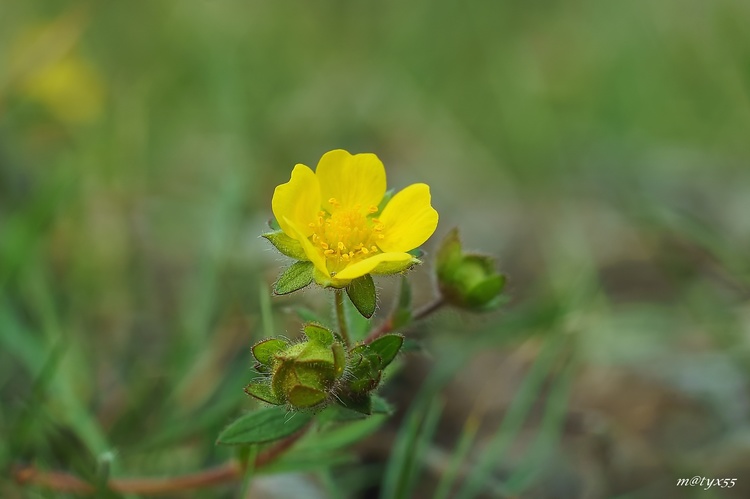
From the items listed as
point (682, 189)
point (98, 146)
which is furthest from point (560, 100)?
point (98, 146)

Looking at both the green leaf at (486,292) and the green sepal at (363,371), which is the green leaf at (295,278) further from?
Result: the green leaf at (486,292)

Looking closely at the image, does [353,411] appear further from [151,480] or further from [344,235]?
[151,480]

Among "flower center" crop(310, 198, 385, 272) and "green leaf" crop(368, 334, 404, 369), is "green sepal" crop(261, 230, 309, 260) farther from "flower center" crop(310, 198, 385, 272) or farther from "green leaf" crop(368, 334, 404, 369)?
"green leaf" crop(368, 334, 404, 369)

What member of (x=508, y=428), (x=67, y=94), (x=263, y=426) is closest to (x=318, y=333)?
(x=263, y=426)

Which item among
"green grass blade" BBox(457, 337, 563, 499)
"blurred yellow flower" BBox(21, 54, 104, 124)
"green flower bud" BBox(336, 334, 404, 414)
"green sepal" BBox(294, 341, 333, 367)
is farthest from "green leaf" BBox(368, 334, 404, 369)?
"blurred yellow flower" BBox(21, 54, 104, 124)

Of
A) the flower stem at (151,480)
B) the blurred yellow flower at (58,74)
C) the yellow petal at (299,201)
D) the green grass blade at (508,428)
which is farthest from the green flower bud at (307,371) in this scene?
the blurred yellow flower at (58,74)
